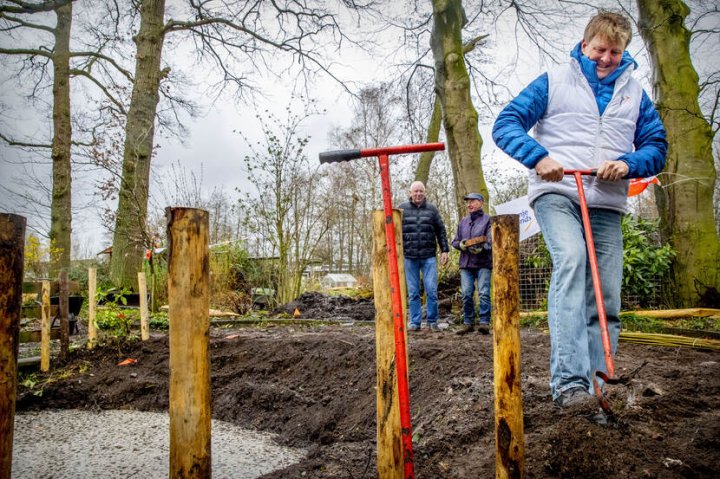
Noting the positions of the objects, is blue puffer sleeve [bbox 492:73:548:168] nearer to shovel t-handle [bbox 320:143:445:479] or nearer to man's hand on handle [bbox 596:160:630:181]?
man's hand on handle [bbox 596:160:630:181]

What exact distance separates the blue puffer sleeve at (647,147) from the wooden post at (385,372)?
129 cm

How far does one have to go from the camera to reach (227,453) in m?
3.16

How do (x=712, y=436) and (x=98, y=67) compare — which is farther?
(x=98, y=67)

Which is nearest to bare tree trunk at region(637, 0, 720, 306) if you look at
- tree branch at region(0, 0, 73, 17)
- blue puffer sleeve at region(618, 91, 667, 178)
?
blue puffer sleeve at region(618, 91, 667, 178)

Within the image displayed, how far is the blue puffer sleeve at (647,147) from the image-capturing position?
93.6 inches

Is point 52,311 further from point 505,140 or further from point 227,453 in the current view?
point 505,140

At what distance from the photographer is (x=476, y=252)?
6.68 meters

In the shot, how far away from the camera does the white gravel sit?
2.88 meters

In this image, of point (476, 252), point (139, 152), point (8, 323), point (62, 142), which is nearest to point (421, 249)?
point (476, 252)

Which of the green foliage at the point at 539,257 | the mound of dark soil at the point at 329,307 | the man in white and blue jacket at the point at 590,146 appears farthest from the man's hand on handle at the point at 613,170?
the mound of dark soil at the point at 329,307

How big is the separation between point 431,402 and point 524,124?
1.91m

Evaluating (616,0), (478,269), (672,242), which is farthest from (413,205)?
(616,0)

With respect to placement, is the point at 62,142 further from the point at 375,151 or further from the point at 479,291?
the point at 375,151

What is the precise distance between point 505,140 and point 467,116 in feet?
19.9
